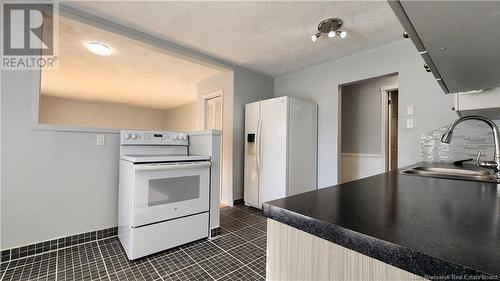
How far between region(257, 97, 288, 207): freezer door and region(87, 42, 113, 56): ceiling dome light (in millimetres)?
2247

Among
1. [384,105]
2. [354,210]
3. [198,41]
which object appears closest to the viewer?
[354,210]

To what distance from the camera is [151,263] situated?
1731 mm

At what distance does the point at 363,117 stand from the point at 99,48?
4243 mm

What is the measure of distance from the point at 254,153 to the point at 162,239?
70.0 inches

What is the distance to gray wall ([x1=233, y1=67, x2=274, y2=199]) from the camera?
344 cm

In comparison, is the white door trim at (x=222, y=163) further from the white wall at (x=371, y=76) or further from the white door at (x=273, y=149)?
the white wall at (x=371, y=76)

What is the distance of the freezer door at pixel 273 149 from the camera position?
291 cm

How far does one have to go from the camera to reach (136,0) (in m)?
1.90

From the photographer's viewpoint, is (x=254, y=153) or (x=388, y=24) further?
(x=254, y=153)

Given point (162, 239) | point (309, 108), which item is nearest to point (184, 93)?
point (309, 108)

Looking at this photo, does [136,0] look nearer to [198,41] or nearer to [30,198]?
[198,41]

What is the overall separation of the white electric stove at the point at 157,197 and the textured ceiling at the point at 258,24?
3.86ft

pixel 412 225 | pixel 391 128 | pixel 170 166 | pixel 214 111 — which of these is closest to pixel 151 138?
pixel 170 166


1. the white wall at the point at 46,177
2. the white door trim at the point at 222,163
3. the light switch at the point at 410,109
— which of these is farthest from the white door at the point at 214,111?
the light switch at the point at 410,109
